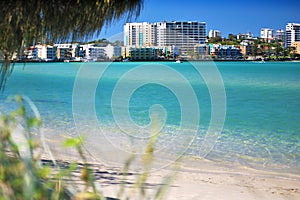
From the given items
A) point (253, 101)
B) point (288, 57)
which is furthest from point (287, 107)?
point (288, 57)

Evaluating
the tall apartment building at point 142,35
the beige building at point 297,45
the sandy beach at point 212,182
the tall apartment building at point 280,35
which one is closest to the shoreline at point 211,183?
the sandy beach at point 212,182

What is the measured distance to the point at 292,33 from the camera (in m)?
103

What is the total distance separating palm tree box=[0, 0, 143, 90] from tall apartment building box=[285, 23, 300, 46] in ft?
324

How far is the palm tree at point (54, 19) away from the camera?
8.20 ft

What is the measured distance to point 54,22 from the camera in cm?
261

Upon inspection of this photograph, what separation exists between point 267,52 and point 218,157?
8426 cm

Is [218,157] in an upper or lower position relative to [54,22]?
lower

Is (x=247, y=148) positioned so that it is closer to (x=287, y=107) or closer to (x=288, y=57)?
(x=287, y=107)

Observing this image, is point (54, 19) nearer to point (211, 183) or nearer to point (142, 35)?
point (142, 35)

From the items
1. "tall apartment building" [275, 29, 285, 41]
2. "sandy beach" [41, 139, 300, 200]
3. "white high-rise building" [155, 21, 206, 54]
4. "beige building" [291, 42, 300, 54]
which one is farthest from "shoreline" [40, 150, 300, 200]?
"tall apartment building" [275, 29, 285, 41]

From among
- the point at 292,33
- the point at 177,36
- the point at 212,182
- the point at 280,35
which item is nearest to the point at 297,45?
the point at 292,33

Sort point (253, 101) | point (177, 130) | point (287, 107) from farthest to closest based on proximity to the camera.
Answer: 1. point (253, 101)
2. point (287, 107)
3. point (177, 130)

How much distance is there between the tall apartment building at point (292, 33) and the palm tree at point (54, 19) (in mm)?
98803

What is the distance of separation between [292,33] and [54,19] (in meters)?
106
